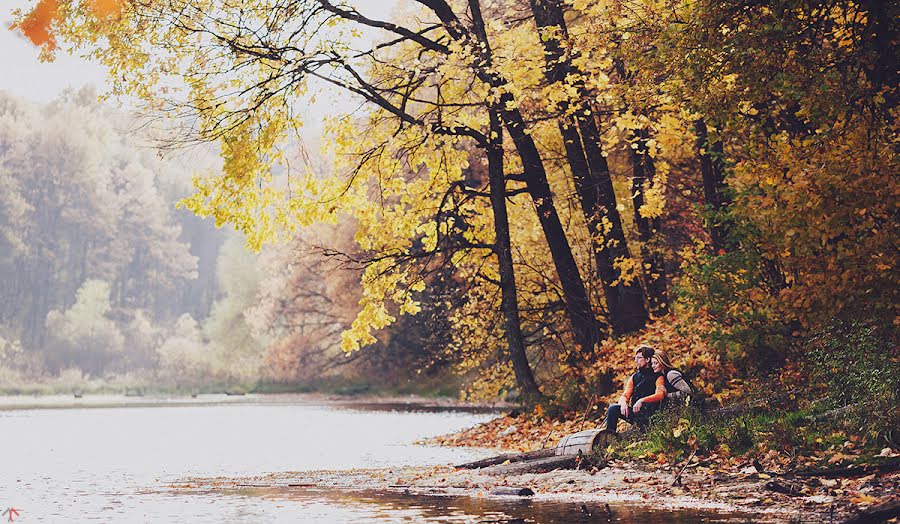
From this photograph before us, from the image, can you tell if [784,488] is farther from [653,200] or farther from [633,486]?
[653,200]

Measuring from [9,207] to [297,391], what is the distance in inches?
1659

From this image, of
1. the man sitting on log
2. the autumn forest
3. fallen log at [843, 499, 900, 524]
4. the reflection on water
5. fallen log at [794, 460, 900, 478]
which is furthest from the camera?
the man sitting on log

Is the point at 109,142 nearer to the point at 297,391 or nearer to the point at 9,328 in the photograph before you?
the point at 9,328

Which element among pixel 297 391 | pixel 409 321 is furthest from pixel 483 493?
pixel 297 391

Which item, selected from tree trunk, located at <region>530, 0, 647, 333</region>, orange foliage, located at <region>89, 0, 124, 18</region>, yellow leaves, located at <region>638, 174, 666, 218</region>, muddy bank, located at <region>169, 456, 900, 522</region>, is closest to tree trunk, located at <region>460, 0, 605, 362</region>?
tree trunk, located at <region>530, 0, 647, 333</region>

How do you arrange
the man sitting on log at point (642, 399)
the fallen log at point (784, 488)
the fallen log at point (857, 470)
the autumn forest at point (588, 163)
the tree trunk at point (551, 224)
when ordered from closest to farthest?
the fallen log at point (784, 488) < the fallen log at point (857, 470) < the autumn forest at point (588, 163) < the man sitting on log at point (642, 399) < the tree trunk at point (551, 224)

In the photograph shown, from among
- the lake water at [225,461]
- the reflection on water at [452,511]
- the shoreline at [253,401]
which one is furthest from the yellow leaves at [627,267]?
the shoreline at [253,401]

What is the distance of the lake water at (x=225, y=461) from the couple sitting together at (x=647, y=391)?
388cm

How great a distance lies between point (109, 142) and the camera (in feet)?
355

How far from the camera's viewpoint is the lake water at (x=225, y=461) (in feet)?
41.0

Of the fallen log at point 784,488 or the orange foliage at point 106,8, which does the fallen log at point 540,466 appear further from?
the orange foliage at point 106,8

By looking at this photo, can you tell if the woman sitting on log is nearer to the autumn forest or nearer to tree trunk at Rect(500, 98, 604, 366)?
the autumn forest

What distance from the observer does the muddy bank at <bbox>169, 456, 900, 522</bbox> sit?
11.4 meters

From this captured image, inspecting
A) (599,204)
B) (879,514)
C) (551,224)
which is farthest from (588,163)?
(879,514)
